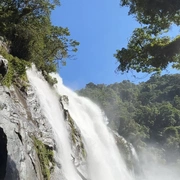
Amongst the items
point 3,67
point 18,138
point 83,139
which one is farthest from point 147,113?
point 18,138

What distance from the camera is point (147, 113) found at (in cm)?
7575

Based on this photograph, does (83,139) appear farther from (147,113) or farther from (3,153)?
(147,113)

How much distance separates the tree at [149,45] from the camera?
8.80 meters

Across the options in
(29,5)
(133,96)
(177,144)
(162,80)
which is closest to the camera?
(29,5)

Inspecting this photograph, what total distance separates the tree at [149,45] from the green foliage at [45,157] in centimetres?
469

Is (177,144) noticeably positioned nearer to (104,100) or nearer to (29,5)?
(104,100)

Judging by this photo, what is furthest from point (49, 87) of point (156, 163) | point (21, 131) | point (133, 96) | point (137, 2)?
point (133, 96)

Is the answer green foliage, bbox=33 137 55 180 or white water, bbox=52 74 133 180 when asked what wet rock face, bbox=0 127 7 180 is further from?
white water, bbox=52 74 133 180

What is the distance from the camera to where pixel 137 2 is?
322 inches

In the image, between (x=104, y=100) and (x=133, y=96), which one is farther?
(x=133, y=96)

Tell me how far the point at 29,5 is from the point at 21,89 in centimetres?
720

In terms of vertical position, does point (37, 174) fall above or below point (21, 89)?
below

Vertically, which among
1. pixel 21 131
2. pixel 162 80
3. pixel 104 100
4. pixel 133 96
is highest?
pixel 162 80

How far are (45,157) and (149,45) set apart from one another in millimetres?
6183
